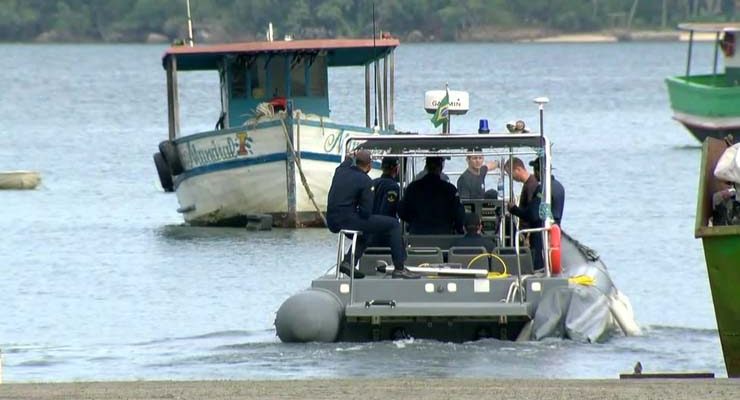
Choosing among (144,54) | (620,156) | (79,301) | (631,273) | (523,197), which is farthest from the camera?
(144,54)

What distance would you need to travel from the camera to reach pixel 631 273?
24688mm

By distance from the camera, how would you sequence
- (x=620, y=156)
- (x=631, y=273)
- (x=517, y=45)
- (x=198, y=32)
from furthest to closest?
(x=517, y=45)
(x=198, y=32)
(x=620, y=156)
(x=631, y=273)

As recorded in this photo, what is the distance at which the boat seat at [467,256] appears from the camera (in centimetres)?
1662

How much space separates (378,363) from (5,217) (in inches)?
748

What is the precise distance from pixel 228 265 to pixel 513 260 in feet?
30.4

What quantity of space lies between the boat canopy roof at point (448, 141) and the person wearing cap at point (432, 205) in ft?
0.88

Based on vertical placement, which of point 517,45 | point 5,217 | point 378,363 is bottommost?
point 517,45

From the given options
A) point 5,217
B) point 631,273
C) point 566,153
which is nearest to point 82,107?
point 566,153

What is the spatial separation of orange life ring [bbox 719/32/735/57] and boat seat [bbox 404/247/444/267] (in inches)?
1262

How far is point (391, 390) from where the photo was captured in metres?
12.1

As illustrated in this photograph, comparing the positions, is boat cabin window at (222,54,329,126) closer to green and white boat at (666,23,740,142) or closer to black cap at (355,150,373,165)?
black cap at (355,150,373,165)

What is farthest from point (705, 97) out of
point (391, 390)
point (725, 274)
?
point (391, 390)

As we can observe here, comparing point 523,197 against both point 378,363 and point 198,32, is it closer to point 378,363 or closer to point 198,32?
point 378,363

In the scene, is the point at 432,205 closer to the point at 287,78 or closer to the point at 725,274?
the point at 725,274
